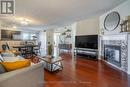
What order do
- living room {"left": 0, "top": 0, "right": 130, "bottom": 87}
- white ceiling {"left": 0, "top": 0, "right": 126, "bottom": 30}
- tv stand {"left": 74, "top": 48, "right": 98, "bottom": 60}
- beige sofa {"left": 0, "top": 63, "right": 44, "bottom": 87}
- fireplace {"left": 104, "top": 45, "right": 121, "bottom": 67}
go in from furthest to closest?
tv stand {"left": 74, "top": 48, "right": 98, "bottom": 60}, fireplace {"left": 104, "top": 45, "right": 121, "bottom": 67}, white ceiling {"left": 0, "top": 0, "right": 126, "bottom": 30}, living room {"left": 0, "top": 0, "right": 130, "bottom": 87}, beige sofa {"left": 0, "top": 63, "right": 44, "bottom": 87}

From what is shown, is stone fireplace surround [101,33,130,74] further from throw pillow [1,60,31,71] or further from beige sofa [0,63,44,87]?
throw pillow [1,60,31,71]

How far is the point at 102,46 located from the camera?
584cm

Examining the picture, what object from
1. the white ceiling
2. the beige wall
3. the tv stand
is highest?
the white ceiling

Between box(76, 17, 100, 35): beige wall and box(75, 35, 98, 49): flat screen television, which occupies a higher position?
box(76, 17, 100, 35): beige wall

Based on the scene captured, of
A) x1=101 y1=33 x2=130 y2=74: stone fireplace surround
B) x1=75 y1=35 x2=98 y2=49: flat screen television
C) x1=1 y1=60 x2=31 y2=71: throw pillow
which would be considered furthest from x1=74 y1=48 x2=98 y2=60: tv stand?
x1=1 y1=60 x2=31 y2=71: throw pillow

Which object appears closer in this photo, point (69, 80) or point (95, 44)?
point (69, 80)

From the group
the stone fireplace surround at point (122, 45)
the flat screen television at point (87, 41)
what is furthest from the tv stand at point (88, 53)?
the stone fireplace surround at point (122, 45)

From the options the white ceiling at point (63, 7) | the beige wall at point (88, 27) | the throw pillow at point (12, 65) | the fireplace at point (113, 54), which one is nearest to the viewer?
the throw pillow at point (12, 65)

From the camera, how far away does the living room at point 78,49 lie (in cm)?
200

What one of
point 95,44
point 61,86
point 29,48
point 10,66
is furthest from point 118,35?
point 29,48

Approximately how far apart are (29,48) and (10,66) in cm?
651

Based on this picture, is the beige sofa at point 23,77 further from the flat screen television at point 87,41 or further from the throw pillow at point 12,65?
the flat screen television at point 87,41

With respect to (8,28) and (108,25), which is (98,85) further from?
(8,28)

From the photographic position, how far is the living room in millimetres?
1997
